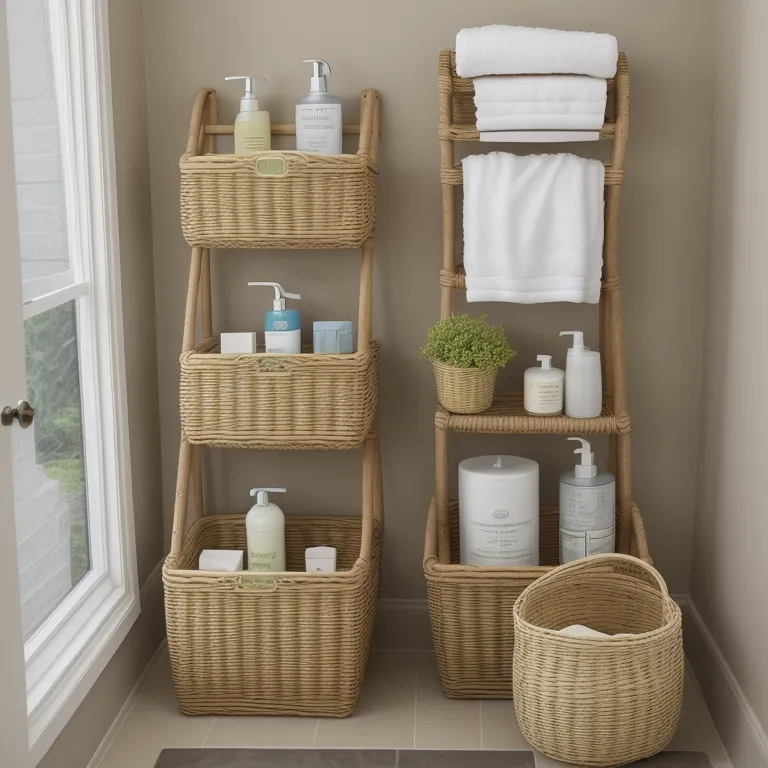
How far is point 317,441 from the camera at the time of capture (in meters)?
2.20

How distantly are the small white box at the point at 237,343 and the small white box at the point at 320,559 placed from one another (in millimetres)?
483

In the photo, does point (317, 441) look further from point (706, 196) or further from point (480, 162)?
point (706, 196)

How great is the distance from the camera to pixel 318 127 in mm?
2209

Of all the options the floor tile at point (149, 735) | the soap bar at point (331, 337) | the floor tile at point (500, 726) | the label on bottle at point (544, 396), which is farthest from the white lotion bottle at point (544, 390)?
the floor tile at point (149, 735)

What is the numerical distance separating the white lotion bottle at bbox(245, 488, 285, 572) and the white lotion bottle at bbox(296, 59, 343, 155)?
74 centimetres

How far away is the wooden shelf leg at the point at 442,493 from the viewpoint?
91.3 inches

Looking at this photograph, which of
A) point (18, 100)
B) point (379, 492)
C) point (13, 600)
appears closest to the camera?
point (13, 600)

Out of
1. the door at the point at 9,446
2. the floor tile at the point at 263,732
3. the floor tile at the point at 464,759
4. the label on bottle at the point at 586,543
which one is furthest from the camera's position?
the label on bottle at the point at 586,543

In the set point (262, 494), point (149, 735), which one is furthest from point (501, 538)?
point (149, 735)

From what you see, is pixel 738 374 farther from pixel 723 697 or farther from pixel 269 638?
pixel 269 638

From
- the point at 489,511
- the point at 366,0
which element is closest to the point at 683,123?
the point at 366,0

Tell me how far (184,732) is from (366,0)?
1.64 metres

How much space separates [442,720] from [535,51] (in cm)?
141

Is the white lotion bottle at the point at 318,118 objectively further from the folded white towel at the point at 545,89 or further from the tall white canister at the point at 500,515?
the tall white canister at the point at 500,515
